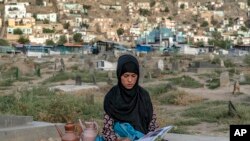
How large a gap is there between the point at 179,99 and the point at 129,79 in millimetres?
10666

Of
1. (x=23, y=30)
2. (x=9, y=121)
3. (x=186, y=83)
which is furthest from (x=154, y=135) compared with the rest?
(x=23, y=30)

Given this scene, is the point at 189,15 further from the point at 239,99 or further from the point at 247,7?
the point at 239,99

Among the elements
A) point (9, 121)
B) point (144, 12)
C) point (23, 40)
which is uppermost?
point (144, 12)

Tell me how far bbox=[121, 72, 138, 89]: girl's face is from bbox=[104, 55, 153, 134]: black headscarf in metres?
0.03

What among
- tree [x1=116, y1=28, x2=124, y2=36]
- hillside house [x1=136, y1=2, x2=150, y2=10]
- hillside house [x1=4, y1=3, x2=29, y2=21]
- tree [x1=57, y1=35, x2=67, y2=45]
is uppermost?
hillside house [x1=136, y1=2, x2=150, y2=10]

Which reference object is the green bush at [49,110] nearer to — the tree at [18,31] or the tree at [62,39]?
the tree at [62,39]

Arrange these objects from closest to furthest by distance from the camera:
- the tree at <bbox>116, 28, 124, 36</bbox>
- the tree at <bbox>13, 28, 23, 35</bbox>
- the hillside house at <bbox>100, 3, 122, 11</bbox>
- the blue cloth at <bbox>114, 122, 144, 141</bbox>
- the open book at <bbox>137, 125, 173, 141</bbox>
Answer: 1. the open book at <bbox>137, 125, 173, 141</bbox>
2. the blue cloth at <bbox>114, 122, 144, 141</bbox>
3. the tree at <bbox>13, 28, 23, 35</bbox>
4. the tree at <bbox>116, 28, 124, 36</bbox>
5. the hillside house at <bbox>100, 3, 122, 11</bbox>

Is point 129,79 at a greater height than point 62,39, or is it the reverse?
point 129,79

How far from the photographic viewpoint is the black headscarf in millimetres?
4711

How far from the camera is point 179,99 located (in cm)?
1525

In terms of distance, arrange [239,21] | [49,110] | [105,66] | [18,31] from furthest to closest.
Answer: [239,21], [18,31], [105,66], [49,110]

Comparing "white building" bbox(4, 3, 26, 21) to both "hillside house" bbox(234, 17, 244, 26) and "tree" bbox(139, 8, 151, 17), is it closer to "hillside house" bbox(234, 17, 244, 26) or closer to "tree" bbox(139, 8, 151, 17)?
"tree" bbox(139, 8, 151, 17)

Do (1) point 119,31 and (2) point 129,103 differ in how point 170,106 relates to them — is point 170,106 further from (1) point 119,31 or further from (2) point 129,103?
(1) point 119,31

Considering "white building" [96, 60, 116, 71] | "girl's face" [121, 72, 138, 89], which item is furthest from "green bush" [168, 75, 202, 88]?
"girl's face" [121, 72, 138, 89]
